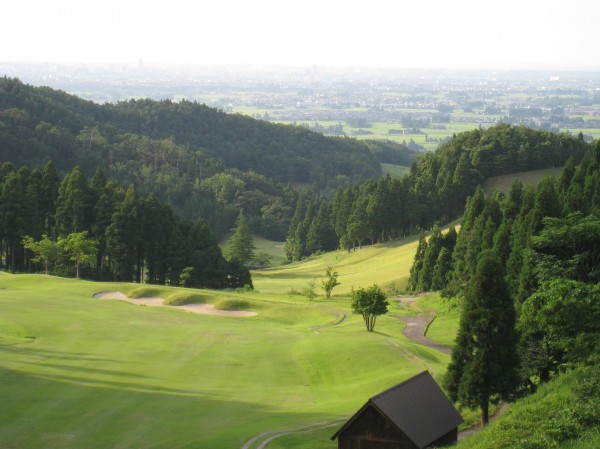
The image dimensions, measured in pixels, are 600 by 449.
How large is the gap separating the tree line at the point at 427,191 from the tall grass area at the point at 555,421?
79.7m

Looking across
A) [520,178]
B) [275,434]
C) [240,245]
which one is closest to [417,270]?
[240,245]

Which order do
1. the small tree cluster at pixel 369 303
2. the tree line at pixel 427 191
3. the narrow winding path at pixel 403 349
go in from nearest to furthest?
1. the narrow winding path at pixel 403 349
2. the small tree cluster at pixel 369 303
3. the tree line at pixel 427 191

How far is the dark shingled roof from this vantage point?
27.0m

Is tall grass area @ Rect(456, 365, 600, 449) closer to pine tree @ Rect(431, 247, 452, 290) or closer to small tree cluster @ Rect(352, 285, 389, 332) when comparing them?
small tree cluster @ Rect(352, 285, 389, 332)

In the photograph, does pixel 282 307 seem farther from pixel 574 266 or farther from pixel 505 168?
pixel 505 168

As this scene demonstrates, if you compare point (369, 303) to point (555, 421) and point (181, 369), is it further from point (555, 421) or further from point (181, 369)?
point (555, 421)

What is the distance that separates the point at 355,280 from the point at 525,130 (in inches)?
2162

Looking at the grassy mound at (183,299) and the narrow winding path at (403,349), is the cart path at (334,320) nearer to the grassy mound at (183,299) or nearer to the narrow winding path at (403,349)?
the narrow winding path at (403,349)

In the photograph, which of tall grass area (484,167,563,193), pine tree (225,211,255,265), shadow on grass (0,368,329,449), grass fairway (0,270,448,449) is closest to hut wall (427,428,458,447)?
grass fairway (0,270,448,449)

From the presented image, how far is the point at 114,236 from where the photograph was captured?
80438mm

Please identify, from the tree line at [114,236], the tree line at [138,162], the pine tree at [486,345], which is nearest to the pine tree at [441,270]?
the tree line at [114,236]

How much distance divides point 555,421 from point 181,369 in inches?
877

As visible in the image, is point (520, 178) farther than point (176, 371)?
Yes

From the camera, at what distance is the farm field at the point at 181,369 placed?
3161 cm
